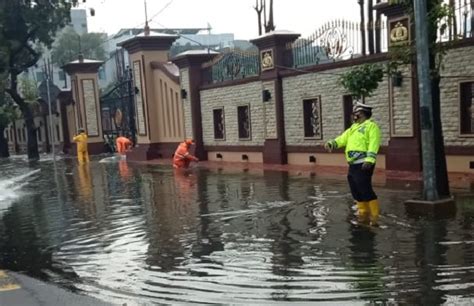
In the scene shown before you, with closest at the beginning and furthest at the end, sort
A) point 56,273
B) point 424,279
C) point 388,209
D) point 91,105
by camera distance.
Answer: point 424,279 → point 56,273 → point 388,209 → point 91,105

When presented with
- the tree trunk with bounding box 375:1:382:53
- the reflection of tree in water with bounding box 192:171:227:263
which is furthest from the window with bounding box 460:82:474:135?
the reflection of tree in water with bounding box 192:171:227:263

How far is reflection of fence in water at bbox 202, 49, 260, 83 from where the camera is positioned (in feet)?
67.2

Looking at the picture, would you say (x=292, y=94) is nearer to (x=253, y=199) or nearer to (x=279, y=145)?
(x=279, y=145)

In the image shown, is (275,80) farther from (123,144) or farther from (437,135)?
(123,144)

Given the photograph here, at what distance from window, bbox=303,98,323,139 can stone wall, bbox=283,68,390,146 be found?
12cm

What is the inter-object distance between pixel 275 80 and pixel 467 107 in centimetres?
686

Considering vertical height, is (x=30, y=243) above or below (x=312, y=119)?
below

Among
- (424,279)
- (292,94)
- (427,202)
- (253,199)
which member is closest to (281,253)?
(424,279)

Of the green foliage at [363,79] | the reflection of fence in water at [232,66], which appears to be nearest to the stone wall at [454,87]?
the green foliage at [363,79]

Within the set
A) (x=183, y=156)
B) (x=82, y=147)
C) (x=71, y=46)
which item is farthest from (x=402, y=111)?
(x=71, y=46)

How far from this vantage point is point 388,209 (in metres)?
9.42

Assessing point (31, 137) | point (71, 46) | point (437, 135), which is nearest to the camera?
point (437, 135)

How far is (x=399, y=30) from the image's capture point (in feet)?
45.4

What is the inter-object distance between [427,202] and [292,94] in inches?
412
